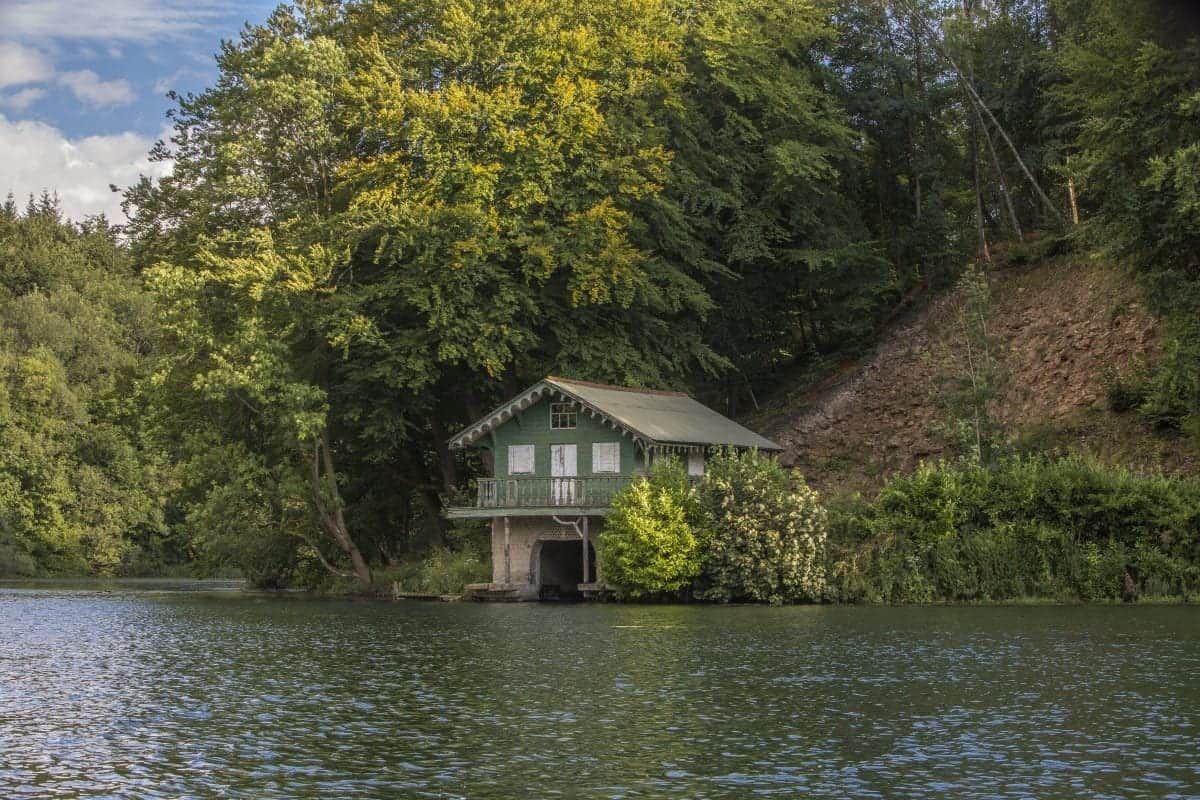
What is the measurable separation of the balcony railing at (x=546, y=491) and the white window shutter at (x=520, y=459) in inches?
41.3

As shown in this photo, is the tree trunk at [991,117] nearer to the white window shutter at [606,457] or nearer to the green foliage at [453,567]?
the white window shutter at [606,457]

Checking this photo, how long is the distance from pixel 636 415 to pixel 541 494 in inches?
181

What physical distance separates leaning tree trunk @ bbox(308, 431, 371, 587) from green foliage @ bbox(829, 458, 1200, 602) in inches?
843

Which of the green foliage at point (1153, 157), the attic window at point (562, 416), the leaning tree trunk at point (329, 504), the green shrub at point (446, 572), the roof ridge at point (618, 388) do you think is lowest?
the green shrub at point (446, 572)

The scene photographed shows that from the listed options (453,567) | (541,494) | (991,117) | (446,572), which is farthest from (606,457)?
(991,117)

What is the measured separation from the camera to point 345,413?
5753 cm

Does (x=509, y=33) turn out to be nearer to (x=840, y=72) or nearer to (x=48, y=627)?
(x=840, y=72)

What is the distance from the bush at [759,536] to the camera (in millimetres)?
45812

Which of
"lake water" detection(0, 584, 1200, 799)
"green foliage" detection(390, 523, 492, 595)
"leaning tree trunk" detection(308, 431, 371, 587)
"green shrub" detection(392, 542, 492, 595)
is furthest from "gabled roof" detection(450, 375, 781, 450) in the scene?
"lake water" detection(0, 584, 1200, 799)

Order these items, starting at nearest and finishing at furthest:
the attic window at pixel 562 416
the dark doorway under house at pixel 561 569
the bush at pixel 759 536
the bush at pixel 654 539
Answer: the bush at pixel 759 536, the bush at pixel 654 539, the attic window at pixel 562 416, the dark doorway under house at pixel 561 569

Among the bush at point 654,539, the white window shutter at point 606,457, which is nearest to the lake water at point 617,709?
the bush at point 654,539

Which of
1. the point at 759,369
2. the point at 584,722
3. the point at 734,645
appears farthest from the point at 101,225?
the point at 584,722

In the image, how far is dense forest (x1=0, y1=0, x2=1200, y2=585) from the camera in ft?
174

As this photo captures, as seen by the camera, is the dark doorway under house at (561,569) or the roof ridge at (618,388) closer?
the roof ridge at (618,388)
